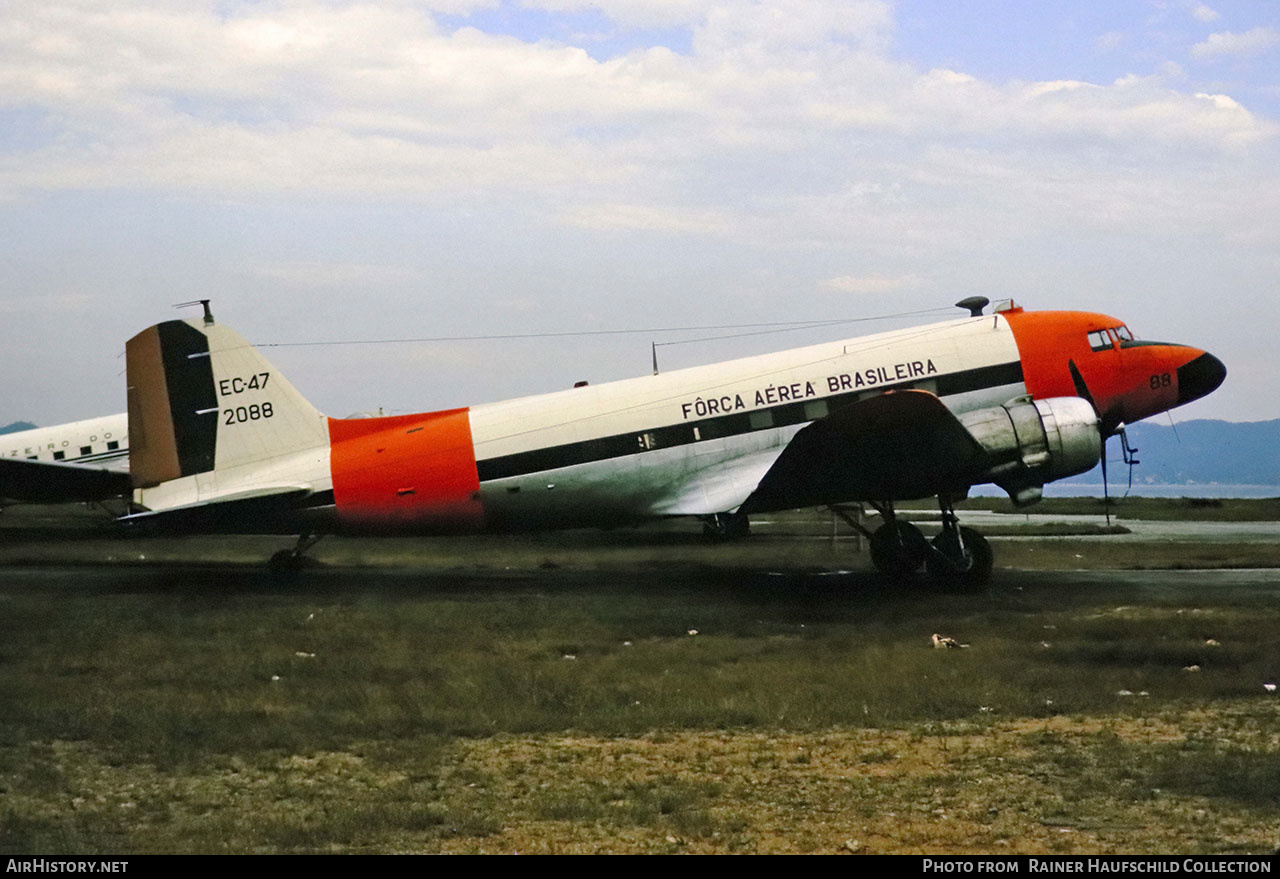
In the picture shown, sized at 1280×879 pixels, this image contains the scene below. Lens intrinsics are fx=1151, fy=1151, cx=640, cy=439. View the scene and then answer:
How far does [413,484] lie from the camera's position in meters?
18.4

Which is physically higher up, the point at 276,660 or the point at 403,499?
the point at 403,499

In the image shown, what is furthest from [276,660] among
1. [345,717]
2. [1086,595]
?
[1086,595]

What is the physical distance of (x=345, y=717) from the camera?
10.3 m

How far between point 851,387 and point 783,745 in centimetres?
1006

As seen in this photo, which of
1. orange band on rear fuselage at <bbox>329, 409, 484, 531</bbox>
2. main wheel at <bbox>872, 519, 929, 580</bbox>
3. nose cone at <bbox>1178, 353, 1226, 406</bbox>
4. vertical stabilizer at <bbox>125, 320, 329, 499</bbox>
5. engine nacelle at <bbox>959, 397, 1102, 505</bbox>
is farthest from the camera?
nose cone at <bbox>1178, 353, 1226, 406</bbox>

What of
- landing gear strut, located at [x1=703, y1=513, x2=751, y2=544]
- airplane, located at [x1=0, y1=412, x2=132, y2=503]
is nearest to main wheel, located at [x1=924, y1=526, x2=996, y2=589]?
landing gear strut, located at [x1=703, y1=513, x2=751, y2=544]

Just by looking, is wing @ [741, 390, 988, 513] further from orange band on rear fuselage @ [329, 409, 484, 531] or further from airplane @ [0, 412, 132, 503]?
airplane @ [0, 412, 132, 503]

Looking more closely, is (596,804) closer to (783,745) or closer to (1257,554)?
(783,745)

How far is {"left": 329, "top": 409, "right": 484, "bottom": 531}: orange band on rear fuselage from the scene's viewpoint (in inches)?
725

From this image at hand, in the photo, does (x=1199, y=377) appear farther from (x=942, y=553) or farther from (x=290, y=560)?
(x=290, y=560)

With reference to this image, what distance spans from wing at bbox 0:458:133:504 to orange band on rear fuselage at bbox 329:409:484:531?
38.2 feet

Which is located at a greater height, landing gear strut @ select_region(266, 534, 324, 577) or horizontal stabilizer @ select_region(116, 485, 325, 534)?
horizontal stabilizer @ select_region(116, 485, 325, 534)

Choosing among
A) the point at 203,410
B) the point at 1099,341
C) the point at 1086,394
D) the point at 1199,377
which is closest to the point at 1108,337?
the point at 1099,341

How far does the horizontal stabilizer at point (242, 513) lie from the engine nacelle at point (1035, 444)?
1044 cm
